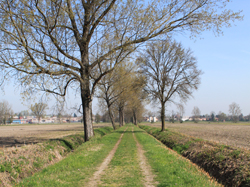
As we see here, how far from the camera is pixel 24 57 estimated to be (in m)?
11.1

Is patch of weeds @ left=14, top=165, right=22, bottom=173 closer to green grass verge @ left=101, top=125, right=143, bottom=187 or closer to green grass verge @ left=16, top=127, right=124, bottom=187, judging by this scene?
green grass verge @ left=16, top=127, right=124, bottom=187

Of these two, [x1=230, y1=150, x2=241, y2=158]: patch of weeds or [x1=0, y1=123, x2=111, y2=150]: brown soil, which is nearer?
[x1=230, y1=150, x2=241, y2=158]: patch of weeds

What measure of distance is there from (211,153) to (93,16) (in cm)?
A: 1065

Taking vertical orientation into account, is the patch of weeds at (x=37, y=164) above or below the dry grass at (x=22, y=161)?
below

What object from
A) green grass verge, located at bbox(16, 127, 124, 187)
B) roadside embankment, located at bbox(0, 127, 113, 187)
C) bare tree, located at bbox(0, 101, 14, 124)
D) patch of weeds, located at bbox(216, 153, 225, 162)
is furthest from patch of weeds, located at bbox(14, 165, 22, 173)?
bare tree, located at bbox(0, 101, 14, 124)

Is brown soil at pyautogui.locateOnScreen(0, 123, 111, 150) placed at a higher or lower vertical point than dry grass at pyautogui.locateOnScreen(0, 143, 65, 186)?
lower

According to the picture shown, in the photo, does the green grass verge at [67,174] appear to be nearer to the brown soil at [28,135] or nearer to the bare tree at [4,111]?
the brown soil at [28,135]

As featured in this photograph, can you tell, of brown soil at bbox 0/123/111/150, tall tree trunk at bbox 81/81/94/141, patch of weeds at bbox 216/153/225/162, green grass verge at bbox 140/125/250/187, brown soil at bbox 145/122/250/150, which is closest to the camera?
green grass verge at bbox 140/125/250/187

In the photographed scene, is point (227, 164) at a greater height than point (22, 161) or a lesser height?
lesser

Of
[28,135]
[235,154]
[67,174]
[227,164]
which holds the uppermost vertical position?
[235,154]

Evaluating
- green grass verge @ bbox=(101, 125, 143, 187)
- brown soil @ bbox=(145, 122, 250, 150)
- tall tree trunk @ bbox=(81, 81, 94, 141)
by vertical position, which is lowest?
brown soil @ bbox=(145, 122, 250, 150)

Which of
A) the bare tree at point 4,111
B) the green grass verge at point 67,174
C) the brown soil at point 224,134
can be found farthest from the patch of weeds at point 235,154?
the bare tree at point 4,111

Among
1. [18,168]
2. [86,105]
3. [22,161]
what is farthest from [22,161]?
[86,105]

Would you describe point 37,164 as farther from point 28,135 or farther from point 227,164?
point 28,135
